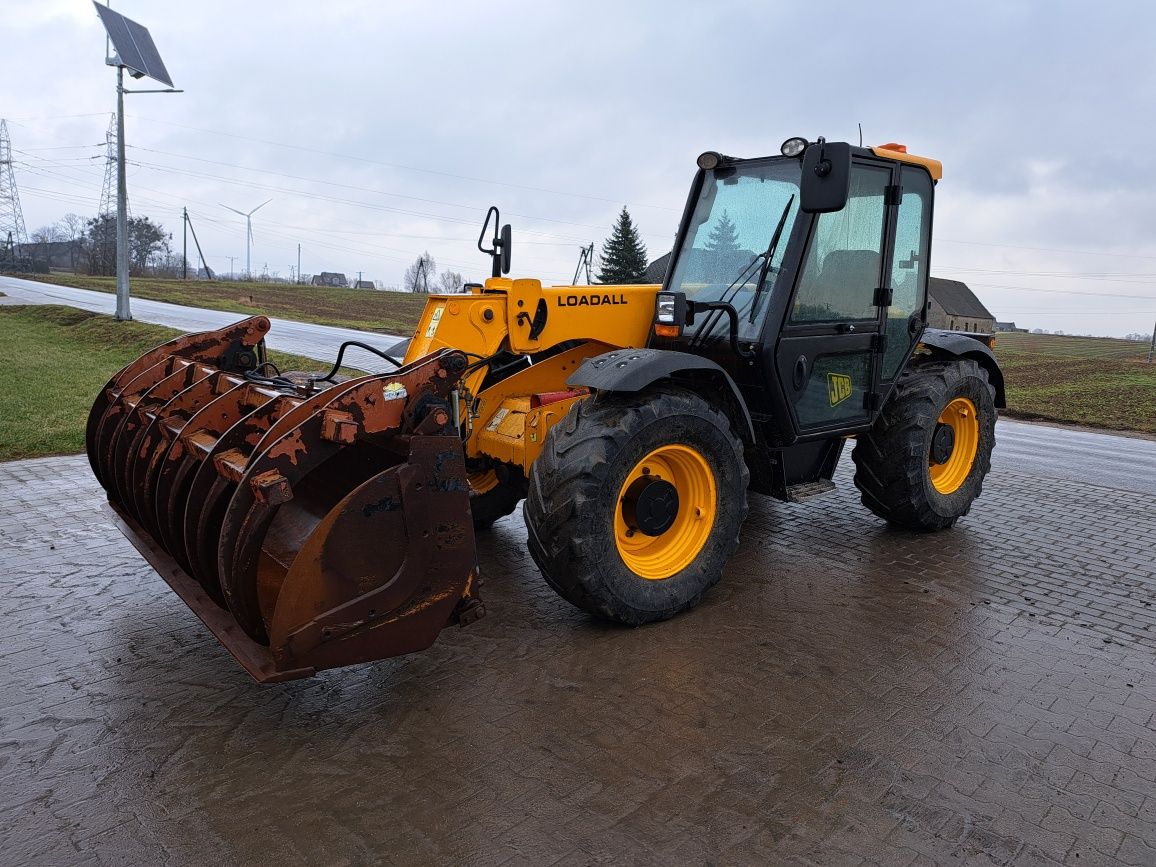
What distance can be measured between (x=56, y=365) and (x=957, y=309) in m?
66.3

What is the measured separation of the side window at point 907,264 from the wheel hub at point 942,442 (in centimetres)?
73

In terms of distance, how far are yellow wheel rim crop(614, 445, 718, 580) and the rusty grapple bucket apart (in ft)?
3.85

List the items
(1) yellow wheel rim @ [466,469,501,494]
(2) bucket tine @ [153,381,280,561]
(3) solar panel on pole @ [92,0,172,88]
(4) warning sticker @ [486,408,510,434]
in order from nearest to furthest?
(2) bucket tine @ [153,381,280,561], (4) warning sticker @ [486,408,510,434], (1) yellow wheel rim @ [466,469,501,494], (3) solar panel on pole @ [92,0,172,88]

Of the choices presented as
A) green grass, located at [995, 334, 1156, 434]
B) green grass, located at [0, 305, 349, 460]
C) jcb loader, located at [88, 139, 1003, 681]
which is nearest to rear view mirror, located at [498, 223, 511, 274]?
jcb loader, located at [88, 139, 1003, 681]

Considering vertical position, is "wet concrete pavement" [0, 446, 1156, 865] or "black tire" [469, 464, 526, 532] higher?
"black tire" [469, 464, 526, 532]

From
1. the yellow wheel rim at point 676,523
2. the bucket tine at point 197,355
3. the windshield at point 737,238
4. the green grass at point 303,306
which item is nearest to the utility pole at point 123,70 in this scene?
the green grass at point 303,306

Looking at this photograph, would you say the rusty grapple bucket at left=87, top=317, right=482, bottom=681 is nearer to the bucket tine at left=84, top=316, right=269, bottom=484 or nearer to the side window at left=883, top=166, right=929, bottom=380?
the bucket tine at left=84, top=316, right=269, bottom=484

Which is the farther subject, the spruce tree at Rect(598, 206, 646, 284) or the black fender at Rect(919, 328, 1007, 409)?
the spruce tree at Rect(598, 206, 646, 284)

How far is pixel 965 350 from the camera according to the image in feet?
22.1

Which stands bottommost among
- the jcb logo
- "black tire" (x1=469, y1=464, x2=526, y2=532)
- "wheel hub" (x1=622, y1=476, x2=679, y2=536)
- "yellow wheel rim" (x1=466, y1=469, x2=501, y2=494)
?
"black tire" (x1=469, y1=464, x2=526, y2=532)

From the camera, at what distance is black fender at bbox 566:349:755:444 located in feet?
13.8

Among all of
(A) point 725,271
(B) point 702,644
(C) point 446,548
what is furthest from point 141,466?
(A) point 725,271

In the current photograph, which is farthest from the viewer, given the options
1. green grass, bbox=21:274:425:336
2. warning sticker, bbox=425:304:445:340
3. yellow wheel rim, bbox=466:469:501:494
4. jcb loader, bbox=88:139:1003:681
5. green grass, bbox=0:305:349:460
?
green grass, bbox=21:274:425:336

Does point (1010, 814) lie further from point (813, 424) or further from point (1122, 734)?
point (813, 424)
